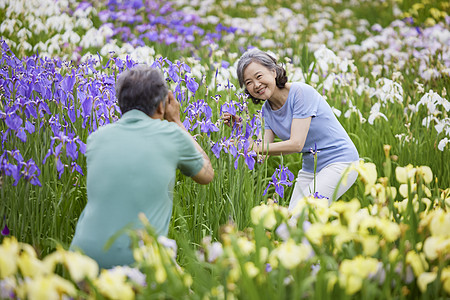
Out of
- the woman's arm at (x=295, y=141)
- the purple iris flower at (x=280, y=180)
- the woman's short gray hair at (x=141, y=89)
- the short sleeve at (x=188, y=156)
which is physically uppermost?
the woman's short gray hair at (x=141, y=89)

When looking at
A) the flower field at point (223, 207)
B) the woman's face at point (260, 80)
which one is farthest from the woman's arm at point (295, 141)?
the woman's face at point (260, 80)

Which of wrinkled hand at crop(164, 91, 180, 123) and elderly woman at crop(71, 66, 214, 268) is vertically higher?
wrinkled hand at crop(164, 91, 180, 123)

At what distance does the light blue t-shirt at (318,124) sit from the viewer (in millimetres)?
3188

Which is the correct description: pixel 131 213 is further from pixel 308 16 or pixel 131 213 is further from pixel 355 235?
pixel 308 16

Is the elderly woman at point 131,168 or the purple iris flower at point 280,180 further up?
the elderly woman at point 131,168

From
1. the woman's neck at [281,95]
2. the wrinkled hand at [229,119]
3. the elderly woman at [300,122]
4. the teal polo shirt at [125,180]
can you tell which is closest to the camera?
the teal polo shirt at [125,180]

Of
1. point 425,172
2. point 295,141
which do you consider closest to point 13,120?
point 295,141

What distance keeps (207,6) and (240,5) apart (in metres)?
0.90

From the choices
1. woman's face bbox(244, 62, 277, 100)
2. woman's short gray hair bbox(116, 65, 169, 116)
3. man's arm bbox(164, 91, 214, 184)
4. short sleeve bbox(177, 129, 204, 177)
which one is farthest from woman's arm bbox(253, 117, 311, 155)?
woman's short gray hair bbox(116, 65, 169, 116)

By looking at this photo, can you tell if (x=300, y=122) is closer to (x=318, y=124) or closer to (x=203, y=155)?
(x=318, y=124)

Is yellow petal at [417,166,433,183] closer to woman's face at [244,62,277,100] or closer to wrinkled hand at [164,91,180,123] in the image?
wrinkled hand at [164,91,180,123]

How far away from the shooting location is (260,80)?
3.18m

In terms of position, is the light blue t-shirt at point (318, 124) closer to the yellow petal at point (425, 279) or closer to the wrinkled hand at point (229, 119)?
the wrinkled hand at point (229, 119)

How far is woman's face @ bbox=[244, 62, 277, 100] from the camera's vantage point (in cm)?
318
